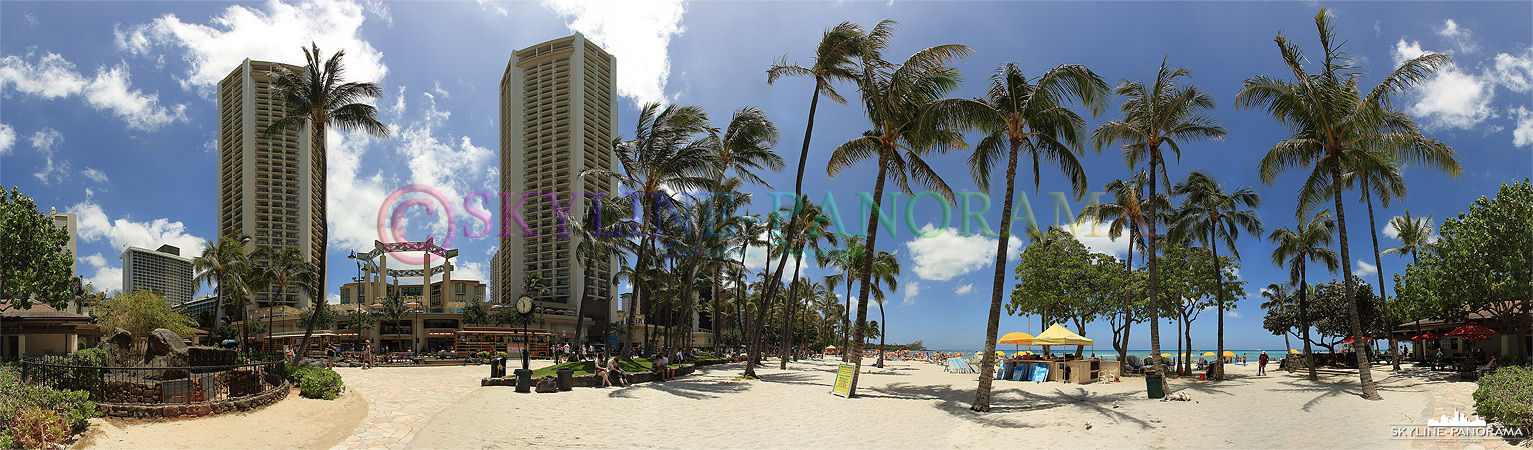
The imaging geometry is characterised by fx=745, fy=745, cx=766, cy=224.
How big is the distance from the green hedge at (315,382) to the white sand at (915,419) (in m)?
2.92

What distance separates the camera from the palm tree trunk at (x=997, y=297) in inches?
632

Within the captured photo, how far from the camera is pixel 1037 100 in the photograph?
16344mm

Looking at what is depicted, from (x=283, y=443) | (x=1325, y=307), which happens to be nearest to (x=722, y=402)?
(x=283, y=443)

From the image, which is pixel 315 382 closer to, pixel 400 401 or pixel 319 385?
pixel 319 385

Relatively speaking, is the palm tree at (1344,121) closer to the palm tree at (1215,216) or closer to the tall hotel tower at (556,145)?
the palm tree at (1215,216)

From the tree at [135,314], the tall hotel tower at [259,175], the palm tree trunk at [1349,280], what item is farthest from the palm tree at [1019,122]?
the tall hotel tower at [259,175]

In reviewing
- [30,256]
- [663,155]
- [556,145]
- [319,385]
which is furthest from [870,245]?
[556,145]

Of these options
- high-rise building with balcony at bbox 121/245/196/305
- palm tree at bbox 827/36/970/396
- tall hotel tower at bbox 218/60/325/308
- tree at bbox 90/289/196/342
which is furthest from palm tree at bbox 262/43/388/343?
high-rise building with balcony at bbox 121/245/196/305

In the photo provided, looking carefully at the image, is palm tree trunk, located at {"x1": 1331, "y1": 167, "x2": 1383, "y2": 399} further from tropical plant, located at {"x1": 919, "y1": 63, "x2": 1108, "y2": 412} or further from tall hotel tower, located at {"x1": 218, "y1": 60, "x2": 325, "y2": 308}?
tall hotel tower, located at {"x1": 218, "y1": 60, "x2": 325, "y2": 308}

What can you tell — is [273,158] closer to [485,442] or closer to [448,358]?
[448,358]

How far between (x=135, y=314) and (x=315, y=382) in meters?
28.2

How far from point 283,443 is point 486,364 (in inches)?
947

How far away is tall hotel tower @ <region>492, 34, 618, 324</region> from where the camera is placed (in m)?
98.4

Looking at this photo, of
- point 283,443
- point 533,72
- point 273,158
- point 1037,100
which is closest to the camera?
point 283,443
